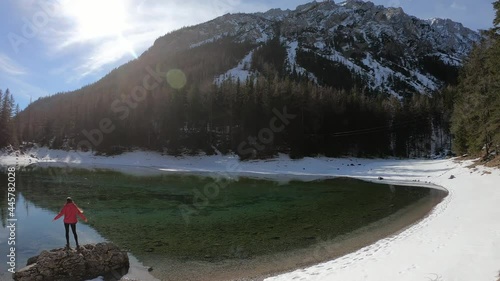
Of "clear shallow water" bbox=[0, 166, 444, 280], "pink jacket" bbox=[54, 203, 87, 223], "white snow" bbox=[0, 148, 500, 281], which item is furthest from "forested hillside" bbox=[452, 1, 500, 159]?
"pink jacket" bbox=[54, 203, 87, 223]

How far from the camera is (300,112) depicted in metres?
86.9

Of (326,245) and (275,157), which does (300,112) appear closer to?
(275,157)

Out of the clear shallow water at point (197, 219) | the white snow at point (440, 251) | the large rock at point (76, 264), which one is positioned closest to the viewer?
the white snow at point (440, 251)

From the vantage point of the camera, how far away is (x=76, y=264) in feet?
40.2

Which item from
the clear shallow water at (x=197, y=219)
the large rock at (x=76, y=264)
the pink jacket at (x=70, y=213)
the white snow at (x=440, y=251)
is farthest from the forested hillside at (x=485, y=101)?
the pink jacket at (x=70, y=213)

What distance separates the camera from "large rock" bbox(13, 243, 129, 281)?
1159cm

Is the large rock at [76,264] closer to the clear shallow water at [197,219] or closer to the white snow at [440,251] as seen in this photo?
the clear shallow water at [197,219]

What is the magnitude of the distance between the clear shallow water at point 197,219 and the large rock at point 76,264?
1578 mm

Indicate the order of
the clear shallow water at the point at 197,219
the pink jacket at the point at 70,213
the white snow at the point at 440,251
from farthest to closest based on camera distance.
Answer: the clear shallow water at the point at 197,219 → the pink jacket at the point at 70,213 → the white snow at the point at 440,251

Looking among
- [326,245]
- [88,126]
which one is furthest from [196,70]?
[326,245]

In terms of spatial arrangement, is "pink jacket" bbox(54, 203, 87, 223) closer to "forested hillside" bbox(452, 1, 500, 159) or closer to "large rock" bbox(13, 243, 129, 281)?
"large rock" bbox(13, 243, 129, 281)

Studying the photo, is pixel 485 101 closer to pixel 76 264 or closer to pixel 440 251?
pixel 440 251

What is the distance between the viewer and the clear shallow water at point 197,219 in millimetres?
15742

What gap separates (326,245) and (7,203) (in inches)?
1008
